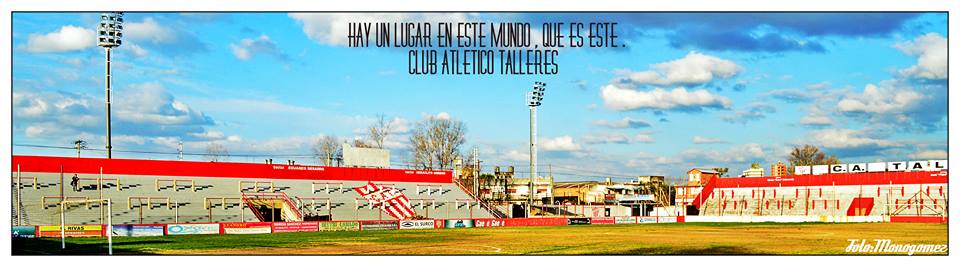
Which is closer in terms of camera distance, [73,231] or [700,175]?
[73,231]

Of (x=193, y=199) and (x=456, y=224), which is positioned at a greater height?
(x=193, y=199)

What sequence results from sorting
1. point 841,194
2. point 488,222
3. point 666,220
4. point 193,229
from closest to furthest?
point 193,229, point 488,222, point 666,220, point 841,194

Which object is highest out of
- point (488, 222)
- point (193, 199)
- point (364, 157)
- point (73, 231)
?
point (364, 157)

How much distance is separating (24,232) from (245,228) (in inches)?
619

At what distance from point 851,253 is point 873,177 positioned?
61.1m

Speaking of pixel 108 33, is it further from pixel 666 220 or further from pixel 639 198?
pixel 639 198

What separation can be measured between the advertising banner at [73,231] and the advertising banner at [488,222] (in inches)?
1345

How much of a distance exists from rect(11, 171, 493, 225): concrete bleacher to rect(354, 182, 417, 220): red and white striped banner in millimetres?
698

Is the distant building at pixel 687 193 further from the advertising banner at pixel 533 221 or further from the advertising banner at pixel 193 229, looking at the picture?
the advertising banner at pixel 193 229

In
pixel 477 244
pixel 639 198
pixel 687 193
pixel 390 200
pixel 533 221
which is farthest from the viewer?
pixel 687 193

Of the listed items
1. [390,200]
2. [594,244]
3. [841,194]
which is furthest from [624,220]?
[594,244]

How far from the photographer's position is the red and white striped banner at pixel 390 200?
86938 mm

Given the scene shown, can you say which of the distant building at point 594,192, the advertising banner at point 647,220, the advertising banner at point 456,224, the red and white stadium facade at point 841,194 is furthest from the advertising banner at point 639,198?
the advertising banner at point 456,224

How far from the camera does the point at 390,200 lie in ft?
288
